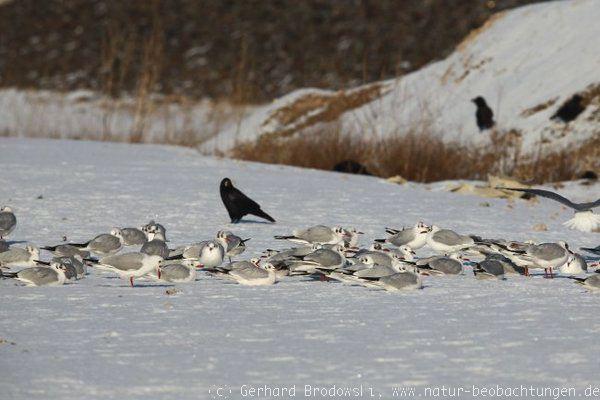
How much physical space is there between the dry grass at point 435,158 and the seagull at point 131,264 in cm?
830

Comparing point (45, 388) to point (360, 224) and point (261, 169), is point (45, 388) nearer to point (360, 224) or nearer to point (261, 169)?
point (360, 224)

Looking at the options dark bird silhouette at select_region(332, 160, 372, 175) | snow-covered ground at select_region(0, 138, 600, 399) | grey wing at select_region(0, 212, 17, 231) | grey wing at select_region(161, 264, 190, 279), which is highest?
dark bird silhouette at select_region(332, 160, 372, 175)

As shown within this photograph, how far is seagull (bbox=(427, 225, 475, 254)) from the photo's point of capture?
791cm

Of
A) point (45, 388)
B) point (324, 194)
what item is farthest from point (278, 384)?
point (324, 194)

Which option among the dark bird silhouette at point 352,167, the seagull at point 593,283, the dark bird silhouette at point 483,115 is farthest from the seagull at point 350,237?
the dark bird silhouette at point 483,115

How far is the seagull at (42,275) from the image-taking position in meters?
6.52

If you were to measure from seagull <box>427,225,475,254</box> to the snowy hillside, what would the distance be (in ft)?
23.9

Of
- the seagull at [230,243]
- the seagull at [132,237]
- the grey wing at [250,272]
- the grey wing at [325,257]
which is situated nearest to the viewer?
the grey wing at [250,272]

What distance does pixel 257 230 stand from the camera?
32.2 feet

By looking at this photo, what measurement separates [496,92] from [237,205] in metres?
9.17

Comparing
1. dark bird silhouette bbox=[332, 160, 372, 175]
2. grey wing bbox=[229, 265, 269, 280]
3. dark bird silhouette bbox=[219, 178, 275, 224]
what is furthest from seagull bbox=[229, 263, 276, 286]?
dark bird silhouette bbox=[332, 160, 372, 175]

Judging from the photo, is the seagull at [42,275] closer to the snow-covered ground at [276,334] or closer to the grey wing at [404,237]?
the snow-covered ground at [276,334]

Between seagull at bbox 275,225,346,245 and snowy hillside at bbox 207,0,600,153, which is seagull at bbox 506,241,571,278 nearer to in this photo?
seagull at bbox 275,225,346,245

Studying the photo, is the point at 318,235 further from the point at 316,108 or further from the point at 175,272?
the point at 316,108
